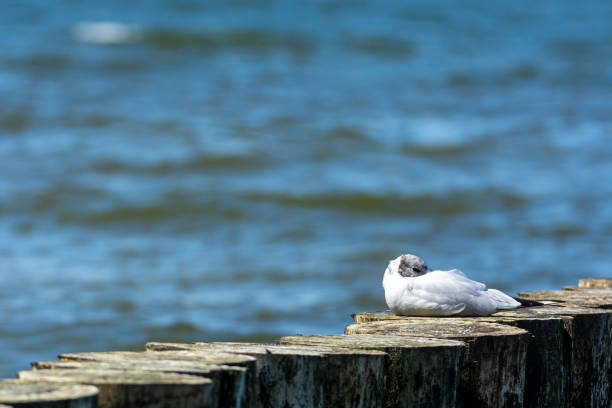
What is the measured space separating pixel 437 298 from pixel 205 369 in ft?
3.98

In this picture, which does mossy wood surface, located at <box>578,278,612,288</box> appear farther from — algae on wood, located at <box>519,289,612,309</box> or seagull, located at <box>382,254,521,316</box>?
seagull, located at <box>382,254,521,316</box>

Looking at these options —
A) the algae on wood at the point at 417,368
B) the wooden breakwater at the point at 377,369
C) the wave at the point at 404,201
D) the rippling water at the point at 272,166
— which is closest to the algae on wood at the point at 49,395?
the wooden breakwater at the point at 377,369

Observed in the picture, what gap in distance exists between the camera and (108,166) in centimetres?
1256

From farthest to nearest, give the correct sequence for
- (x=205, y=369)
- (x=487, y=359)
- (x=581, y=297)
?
(x=581, y=297)
(x=487, y=359)
(x=205, y=369)

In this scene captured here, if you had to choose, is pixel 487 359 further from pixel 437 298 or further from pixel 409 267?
pixel 409 267

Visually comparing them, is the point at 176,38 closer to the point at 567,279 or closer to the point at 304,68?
the point at 304,68

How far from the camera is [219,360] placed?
2254 mm

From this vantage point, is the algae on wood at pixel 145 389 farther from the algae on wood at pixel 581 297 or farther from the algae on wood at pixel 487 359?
the algae on wood at pixel 581 297

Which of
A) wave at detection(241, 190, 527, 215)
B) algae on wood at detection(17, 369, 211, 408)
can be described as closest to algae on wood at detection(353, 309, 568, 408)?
algae on wood at detection(17, 369, 211, 408)

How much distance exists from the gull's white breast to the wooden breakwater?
5 cm

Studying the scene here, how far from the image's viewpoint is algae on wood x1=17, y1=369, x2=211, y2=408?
196 cm

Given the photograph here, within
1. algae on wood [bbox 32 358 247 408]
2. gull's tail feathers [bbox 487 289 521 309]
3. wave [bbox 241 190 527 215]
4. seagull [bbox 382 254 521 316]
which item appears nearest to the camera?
algae on wood [bbox 32 358 247 408]

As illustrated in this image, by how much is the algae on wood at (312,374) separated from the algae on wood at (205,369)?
0.19 m

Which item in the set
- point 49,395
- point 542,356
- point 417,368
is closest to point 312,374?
point 417,368
